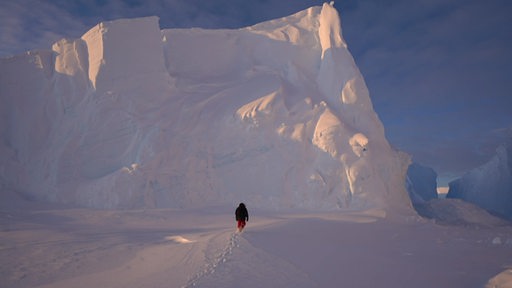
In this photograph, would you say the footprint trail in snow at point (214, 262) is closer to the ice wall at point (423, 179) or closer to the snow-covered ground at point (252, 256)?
the snow-covered ground at point (252, 256)

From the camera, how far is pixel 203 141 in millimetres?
20719

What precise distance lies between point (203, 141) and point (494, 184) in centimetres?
2746

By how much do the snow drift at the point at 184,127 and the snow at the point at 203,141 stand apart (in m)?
0.07

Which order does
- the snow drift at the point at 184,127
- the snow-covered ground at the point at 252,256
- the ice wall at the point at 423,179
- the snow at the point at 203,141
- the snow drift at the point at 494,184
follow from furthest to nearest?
the ice wall at the point at 423,179, the snow drift at the point at 494,184, the snow drift at the point at 184,127, the snow at the point at 203,141, the snow-covered ground at the point at 252,256

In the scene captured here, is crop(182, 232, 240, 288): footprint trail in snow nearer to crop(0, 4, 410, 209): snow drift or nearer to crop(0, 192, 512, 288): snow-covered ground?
crop(0, 192, 512, 288): snow-covered ground

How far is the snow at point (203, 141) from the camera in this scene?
551 inches

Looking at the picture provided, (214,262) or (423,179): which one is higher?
(214,262)

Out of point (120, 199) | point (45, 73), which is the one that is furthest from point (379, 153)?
point (45, 73)

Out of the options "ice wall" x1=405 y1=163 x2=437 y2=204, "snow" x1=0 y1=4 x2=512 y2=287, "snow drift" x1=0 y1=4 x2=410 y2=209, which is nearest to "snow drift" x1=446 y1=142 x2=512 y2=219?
"ice wall" x1=405 y1=163 x2=437 y2=204

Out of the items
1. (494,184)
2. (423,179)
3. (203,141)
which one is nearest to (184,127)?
(203,141)

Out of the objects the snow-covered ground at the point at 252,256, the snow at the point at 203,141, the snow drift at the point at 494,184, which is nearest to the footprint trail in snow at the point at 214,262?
the snow-covered ground at the point at 252,256

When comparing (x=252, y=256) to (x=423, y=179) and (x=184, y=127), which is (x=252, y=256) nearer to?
(x=184, y=127)

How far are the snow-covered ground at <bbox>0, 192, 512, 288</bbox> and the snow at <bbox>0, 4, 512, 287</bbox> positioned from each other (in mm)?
297

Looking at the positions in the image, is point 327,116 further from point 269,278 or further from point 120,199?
point 269,278
